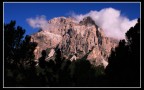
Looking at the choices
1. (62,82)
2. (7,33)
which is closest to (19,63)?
(7,33)

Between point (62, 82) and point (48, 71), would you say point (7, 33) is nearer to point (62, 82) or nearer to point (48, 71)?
point (48, 71)

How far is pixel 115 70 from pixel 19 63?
31.2 ft

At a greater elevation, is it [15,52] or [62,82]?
[15,52]

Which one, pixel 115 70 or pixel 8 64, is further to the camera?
pixel 115 70

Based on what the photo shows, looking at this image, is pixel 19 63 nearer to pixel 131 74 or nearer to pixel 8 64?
pixel 8 64

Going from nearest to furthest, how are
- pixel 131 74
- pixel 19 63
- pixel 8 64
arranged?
pixel 131 74 < pixel 8 64 < pixel 19 63

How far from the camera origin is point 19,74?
28.2 m

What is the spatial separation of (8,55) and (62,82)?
5.70 m

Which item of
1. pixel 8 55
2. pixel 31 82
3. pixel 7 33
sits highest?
pixel 7 33

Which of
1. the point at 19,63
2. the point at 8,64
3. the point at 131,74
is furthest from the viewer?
the point at 19,63

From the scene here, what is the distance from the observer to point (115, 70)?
3030 centimetres

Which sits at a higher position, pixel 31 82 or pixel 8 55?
pixel 8 55

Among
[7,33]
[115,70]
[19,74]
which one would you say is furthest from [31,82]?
[115,70]

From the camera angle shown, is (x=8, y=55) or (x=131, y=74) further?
(x=8, y=55)
